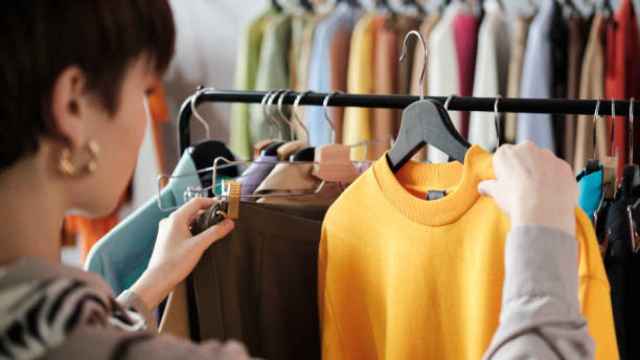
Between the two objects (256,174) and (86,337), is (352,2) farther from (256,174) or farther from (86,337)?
(86,337)

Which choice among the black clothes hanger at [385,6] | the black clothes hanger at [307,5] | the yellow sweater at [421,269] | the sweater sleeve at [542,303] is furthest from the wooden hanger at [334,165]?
the black clothes hanger at [307,5]

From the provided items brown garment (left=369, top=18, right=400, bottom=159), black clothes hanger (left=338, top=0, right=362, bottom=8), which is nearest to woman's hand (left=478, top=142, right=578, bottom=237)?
brown garment (left=369, top=18, right=400, bottom=159)

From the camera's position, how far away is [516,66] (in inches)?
85.0

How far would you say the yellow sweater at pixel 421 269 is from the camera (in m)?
0.82

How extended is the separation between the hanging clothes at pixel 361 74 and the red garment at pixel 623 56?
60cm

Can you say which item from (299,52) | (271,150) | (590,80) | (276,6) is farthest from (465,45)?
(271,150)

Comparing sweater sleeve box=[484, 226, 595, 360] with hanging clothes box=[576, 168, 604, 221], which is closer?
sweater sleeve box=[484, 226, 595, 360]

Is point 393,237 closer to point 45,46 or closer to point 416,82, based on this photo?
point 45,46

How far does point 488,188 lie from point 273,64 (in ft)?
5.27

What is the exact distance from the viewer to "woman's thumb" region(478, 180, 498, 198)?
795 millimetres

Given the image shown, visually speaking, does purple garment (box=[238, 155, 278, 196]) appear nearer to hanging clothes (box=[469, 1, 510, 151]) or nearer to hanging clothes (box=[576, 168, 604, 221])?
hanging clothes (box=[576, 168, 604, 221])

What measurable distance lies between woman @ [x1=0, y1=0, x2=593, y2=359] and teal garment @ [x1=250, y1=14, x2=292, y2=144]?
163cm

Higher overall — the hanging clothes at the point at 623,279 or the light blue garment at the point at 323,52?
the light blue garment at the point at 323,52

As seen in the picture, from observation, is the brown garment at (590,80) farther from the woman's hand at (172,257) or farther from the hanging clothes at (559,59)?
the woman's hand at (172,257)
